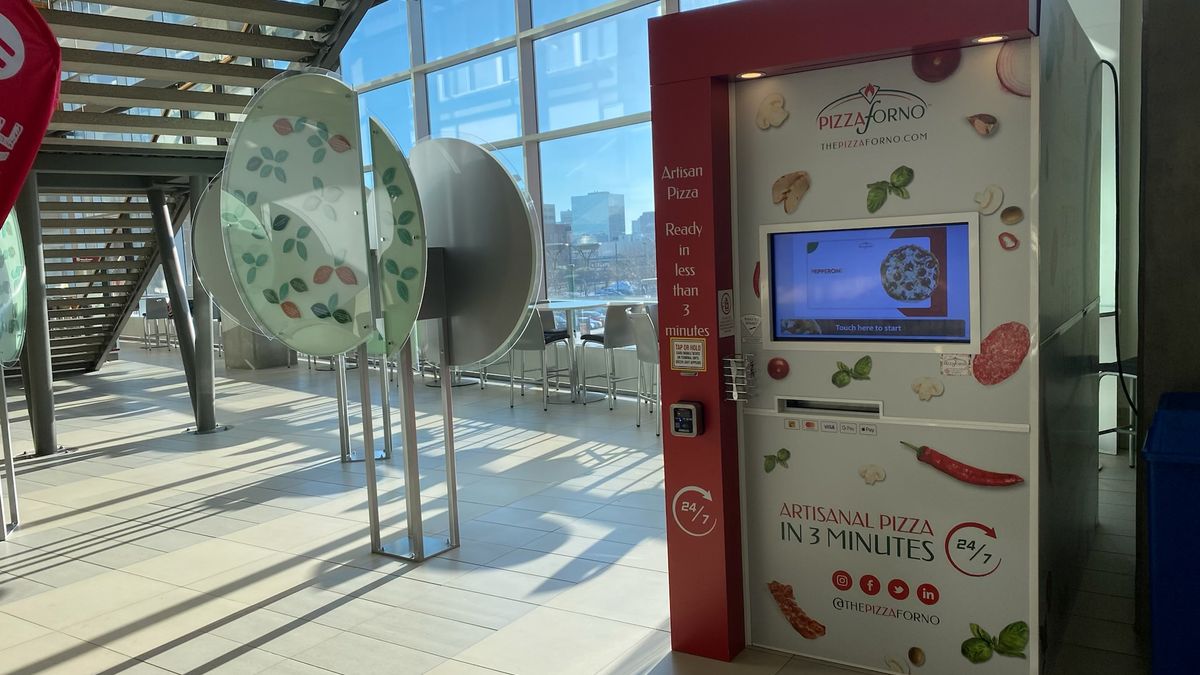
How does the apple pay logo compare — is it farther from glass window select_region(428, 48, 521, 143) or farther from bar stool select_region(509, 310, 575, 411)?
glass window select_region(428, 48, 521, 143)

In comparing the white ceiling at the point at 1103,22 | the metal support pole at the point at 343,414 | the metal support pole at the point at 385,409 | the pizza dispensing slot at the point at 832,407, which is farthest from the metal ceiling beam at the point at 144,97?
the white ceiling at the point at 1103,22

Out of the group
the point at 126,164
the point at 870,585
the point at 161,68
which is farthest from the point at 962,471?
the point at 126,164

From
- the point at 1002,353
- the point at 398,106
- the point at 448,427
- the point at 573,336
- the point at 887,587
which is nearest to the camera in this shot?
the point at 1002,353

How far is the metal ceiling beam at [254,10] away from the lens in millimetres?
5180

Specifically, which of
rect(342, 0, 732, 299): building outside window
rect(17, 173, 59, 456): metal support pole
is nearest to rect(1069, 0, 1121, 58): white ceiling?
rect(342, 0, 732, 299): building outside window

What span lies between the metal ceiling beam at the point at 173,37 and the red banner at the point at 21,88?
12.0 ft

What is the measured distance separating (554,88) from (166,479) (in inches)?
203

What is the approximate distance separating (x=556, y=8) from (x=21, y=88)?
7651 millimetres

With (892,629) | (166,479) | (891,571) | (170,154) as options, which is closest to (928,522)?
(891,571)

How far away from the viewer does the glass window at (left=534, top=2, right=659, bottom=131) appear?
817cm

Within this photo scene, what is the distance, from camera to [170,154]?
721 cm

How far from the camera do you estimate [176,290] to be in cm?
761

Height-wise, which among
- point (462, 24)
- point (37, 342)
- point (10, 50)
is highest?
point (462, 24)

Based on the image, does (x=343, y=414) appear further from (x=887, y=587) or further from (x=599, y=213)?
(x=887, y=587)
